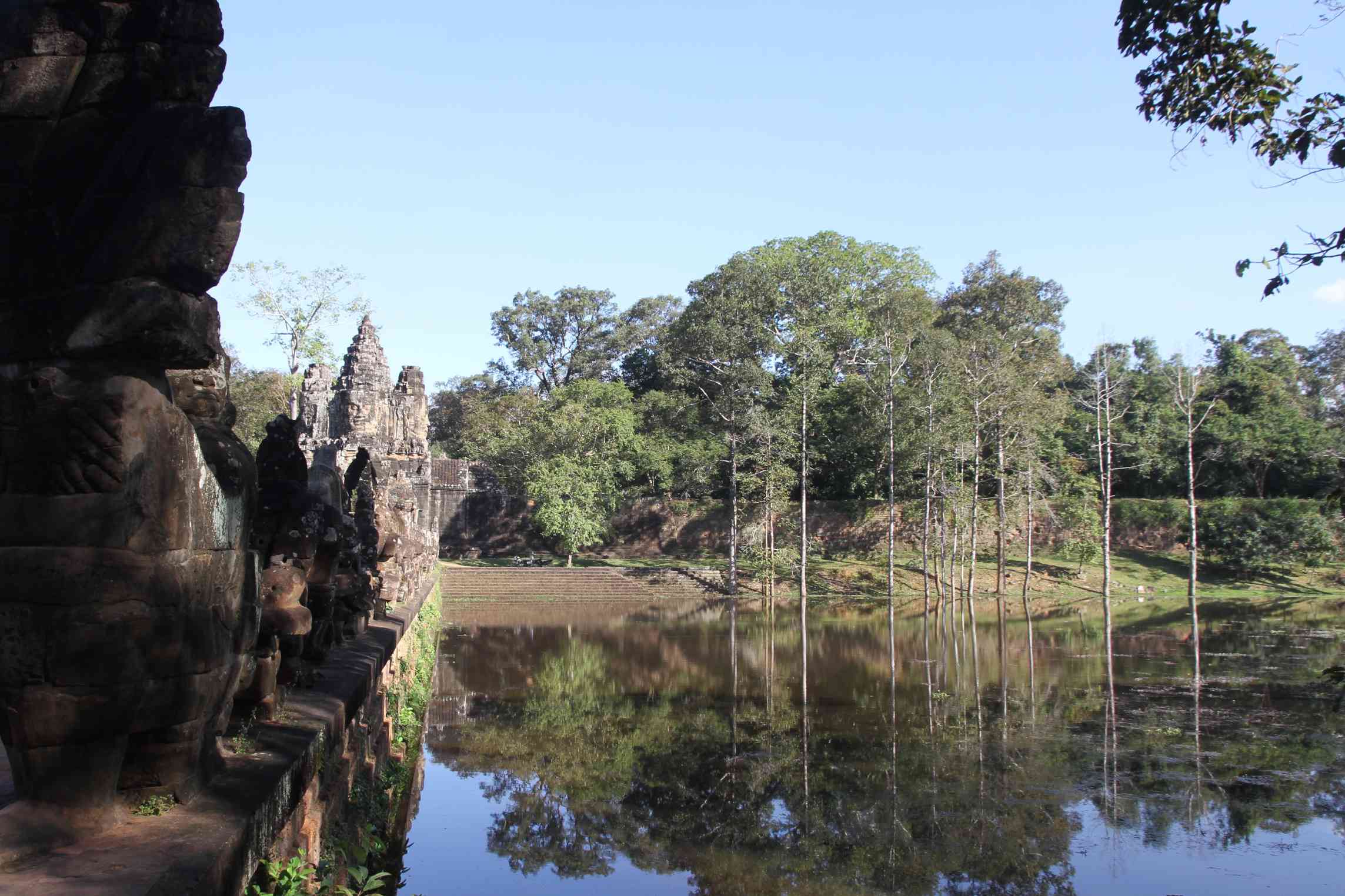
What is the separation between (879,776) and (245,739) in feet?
23.2

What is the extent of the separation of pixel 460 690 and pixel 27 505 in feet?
38.8

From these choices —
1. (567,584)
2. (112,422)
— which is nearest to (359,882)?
(112,422)

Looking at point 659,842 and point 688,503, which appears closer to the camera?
point 659,842

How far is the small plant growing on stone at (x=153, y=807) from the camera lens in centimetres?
306

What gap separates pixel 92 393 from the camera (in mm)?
2934

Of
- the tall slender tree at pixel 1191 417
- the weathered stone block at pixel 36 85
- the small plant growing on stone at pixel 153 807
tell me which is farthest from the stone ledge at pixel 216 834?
the tall slender tree at pixel 1191 417

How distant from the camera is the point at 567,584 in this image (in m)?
32.0

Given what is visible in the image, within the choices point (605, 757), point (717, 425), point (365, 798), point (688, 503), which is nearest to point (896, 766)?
point (605, 757)

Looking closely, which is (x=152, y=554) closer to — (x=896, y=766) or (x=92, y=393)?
(x=92, y=393)

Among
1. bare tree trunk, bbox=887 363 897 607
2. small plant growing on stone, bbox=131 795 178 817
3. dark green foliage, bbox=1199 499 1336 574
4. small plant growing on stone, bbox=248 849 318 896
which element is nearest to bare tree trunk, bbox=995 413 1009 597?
bare tree trunk, bbox=887 363 897 607

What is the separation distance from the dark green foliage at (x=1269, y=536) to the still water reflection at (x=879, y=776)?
1752 cm

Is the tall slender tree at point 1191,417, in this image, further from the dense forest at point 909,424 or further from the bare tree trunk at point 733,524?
the bare tree trunk at point 733,524

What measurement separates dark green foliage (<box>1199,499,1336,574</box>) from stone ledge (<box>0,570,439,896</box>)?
34.4 meters

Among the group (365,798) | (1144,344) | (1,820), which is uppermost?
(1144,344)
